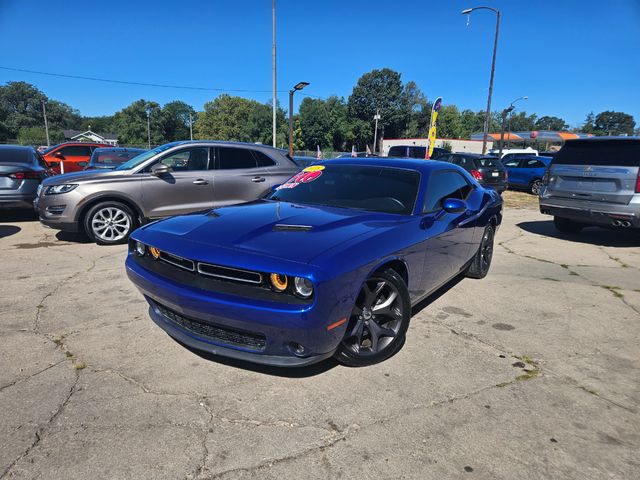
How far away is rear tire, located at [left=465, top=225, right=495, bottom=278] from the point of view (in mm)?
4844

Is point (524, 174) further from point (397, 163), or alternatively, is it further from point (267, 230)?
point (267, 230)

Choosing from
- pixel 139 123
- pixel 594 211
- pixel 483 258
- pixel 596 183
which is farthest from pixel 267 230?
pixel 139 123

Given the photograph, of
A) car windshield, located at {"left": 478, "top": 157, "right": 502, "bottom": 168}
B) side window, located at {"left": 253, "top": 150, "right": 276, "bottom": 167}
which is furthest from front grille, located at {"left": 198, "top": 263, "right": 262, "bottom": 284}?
car windshield, located at {"left": 478, "top": 157, "right": 502, "bottom": 168}

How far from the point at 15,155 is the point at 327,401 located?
29.1 feet

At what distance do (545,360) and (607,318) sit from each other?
Answer: 1397mm

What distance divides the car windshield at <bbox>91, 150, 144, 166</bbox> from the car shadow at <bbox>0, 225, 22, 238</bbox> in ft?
10.5

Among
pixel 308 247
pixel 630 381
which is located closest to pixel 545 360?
pixel 630 381

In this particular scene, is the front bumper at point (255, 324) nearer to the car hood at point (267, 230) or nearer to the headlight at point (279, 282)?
the headlight at point (279, 282)

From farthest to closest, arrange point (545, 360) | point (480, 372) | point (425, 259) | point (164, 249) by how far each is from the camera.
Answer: point (425, 259) → point (545, 360) → point (480, 372) → point (164, 249)

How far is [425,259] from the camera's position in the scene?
328 centimetres

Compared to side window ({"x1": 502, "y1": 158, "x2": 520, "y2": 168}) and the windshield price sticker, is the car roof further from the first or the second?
side window ({"x1": 502, "y1": 158, "x2": 520, "y2": 168})

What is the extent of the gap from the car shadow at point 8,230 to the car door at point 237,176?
370 cm

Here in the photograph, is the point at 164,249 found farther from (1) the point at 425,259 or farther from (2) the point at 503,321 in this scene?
(2) the point at 503,321

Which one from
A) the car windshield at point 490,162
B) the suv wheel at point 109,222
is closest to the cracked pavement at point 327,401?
the suv wheel at point 109,222
